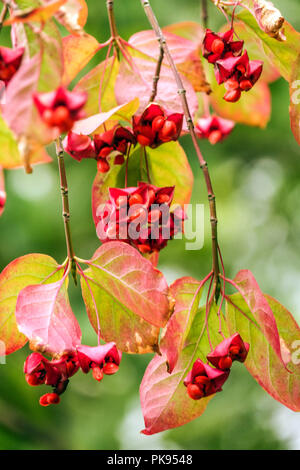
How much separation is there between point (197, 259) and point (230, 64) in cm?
146

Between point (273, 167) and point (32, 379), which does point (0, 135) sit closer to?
point (32, 379)

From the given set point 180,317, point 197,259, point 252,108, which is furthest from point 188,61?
point 197,259

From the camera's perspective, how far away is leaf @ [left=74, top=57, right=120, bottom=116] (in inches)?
26.6

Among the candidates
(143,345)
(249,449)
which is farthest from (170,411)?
(249,449)

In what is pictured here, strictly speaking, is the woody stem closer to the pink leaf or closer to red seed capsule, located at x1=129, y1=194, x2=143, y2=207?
red seed capsule, located at x1=129, y1=194, x2=143, y2=207

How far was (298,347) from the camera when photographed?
1.96ft

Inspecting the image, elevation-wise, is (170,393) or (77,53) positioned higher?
(77,53)

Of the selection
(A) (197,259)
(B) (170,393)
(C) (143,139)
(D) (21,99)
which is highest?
(D) (21,99)

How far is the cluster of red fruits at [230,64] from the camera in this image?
1.92 feet

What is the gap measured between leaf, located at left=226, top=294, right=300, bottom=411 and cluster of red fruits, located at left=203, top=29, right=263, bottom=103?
0.66 feet

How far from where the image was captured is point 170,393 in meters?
0.59

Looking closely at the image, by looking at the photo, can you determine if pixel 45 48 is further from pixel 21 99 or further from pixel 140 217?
pixel 140 217

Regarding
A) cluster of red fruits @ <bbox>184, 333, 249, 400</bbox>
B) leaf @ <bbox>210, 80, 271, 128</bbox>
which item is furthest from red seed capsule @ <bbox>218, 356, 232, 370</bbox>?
A: leaf @ <bbox>210, 80, 271, 128</bbox>

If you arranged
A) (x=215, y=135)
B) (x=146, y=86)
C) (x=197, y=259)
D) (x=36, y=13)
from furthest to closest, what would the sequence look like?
1. (x=197, y=259)
2. (x=215, y=135)
3. (x=146, y=86)
4. (x=36, y=13)
